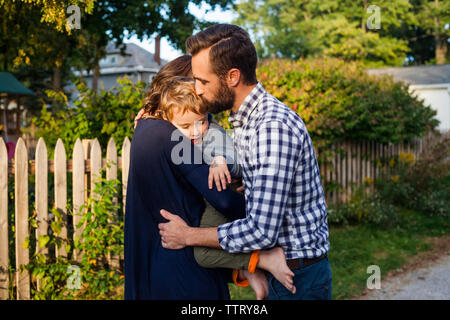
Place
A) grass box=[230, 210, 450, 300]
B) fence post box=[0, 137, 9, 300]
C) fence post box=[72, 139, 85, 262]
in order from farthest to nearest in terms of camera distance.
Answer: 1. grass box=[230, 210, 450, 300]
2. fence post box=[72, 139, 85, 262]
3. fence post box=[0, 137, 9, 300]

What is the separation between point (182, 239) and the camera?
1.99 m

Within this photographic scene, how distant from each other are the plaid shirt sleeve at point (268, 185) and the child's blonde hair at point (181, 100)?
45 centimetres

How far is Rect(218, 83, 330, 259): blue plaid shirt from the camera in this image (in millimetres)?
1805

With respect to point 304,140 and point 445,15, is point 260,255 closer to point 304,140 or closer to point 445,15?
point 304,140

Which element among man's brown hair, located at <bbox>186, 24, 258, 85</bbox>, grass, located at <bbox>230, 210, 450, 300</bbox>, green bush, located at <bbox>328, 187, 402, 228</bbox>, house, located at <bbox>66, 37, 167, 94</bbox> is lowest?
grass, located at <bbox>230, 210, 450, 300</bbox>

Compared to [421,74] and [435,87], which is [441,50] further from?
[435,87]

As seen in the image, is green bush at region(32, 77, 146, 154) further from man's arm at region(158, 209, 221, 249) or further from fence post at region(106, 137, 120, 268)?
man's arm at region(158, 209, 221, 249)

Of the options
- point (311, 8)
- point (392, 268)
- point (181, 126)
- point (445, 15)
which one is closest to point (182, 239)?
point (181, 126)

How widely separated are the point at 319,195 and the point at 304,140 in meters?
0.29

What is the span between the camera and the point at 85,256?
4383 millimetres

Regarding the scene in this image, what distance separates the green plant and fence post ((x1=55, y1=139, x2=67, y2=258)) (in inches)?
1.7

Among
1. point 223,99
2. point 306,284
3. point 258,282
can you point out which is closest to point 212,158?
point 223,99

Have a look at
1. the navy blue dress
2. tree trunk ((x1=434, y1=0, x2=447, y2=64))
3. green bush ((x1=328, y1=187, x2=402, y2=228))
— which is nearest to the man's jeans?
the navy blue dress

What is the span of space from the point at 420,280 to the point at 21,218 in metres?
4.70
